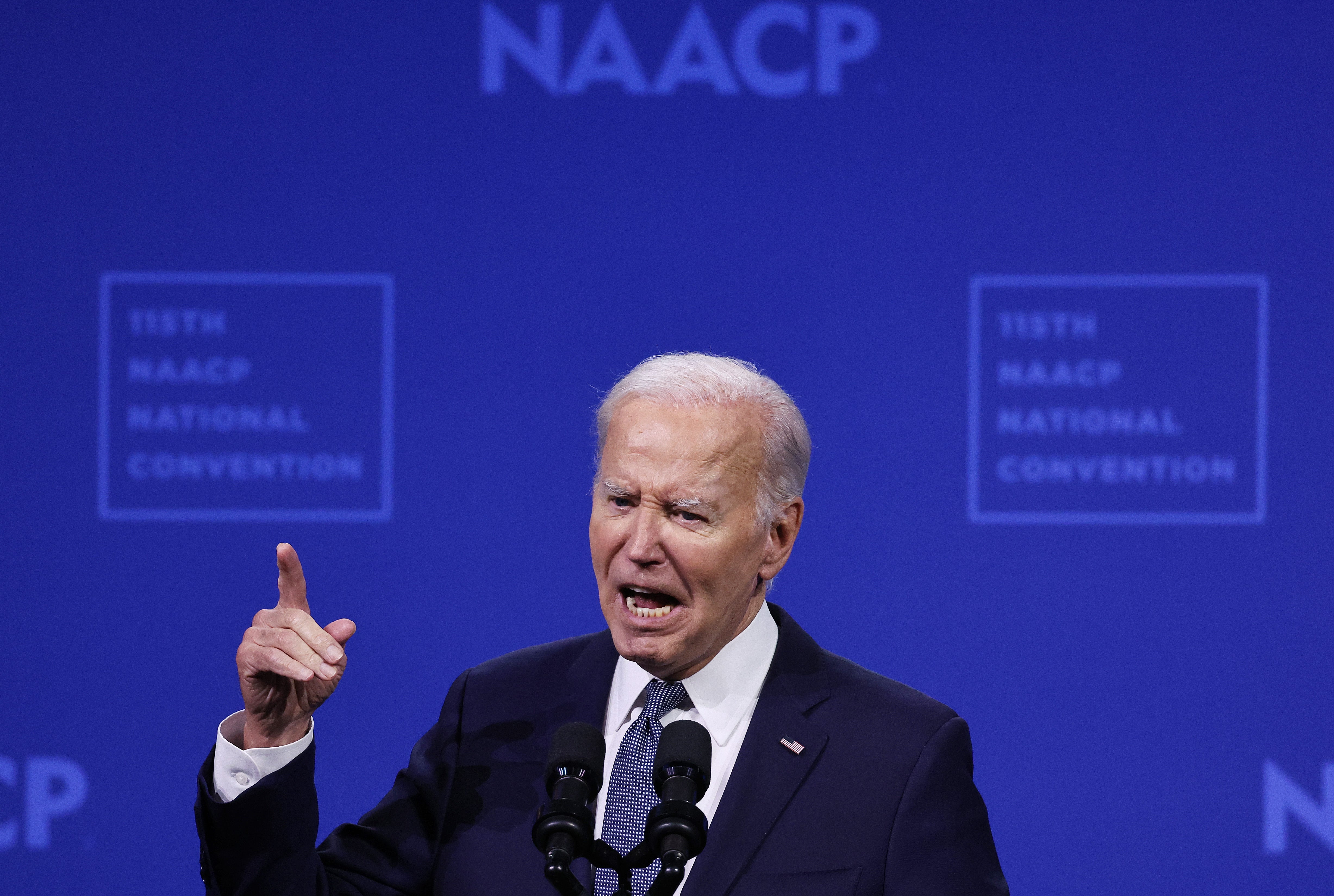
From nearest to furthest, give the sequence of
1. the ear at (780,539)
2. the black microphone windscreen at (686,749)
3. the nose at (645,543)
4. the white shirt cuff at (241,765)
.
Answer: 1. the black microphone windscreen at (686,749)
2. the white shirt cuff at (241,765)
3. the nose at (645,543)
4. the ear at (780,539)

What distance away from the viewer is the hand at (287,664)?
5.58 feet

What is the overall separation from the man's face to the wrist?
48 centimetres

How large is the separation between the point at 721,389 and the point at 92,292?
2228 mm

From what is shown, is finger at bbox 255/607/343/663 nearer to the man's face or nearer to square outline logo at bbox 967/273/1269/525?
the man's face

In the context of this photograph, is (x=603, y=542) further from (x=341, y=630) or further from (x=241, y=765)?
(x=241, y=765)

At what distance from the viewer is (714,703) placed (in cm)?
198

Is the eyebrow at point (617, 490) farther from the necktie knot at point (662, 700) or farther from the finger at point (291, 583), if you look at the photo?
the finger at point (291, 583)

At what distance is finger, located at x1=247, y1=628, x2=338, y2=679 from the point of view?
169 centimetres

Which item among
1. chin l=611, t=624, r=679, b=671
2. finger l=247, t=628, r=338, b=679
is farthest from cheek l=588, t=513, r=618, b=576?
finger l=247, t=628, r=338, b=679

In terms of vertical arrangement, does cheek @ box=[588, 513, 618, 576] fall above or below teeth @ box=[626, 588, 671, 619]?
above

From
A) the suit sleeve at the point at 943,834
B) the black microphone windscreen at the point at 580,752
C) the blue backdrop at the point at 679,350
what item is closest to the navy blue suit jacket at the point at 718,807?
the suit sleeve at the point at 943,834

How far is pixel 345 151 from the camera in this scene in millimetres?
3465

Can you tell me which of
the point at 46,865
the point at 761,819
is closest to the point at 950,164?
the point at 761,819

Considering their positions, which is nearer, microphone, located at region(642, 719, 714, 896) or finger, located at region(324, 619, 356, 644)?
microphone, located at region(642, 719, 714, 896)
